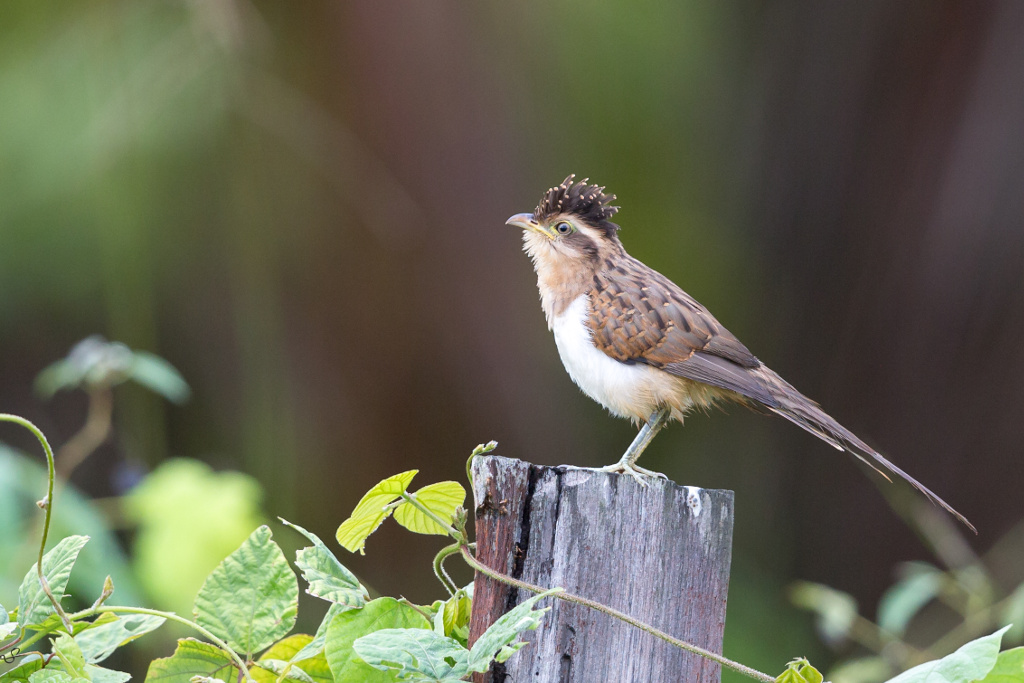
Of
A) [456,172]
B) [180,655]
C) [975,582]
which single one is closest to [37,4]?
[456,172]

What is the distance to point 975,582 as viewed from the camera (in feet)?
10.9

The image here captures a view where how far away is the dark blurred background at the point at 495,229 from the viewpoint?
224 inches

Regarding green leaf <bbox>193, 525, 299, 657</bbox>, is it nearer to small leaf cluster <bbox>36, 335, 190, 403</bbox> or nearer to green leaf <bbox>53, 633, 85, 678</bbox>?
green leaf <bbox>53, 633, 85, 678</bbox>

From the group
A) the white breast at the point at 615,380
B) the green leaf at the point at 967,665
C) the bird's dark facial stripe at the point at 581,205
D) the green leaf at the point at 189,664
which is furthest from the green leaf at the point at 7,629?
the bird's dark facial stripe at the point at 581,205

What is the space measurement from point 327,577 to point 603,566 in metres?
0.45

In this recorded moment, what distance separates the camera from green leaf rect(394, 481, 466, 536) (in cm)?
160

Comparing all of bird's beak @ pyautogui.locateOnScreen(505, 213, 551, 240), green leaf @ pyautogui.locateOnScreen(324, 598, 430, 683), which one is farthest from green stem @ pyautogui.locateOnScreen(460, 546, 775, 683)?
bird's beak @ pyautogui.locateOnScreen(505, 213, 551, 240)

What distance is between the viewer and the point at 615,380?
8.81 feet

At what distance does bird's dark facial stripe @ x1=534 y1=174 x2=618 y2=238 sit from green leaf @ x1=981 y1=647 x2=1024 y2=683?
1994mm

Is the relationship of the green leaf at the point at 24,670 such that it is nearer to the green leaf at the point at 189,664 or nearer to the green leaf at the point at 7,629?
the green leaf at the point at 7,629

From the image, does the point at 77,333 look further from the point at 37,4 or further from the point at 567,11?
the point at 567,11

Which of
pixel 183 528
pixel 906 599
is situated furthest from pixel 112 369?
pixel 906 599

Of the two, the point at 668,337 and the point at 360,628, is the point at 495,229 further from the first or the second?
the point at 360,628

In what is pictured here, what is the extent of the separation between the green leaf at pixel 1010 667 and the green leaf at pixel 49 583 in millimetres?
1255
